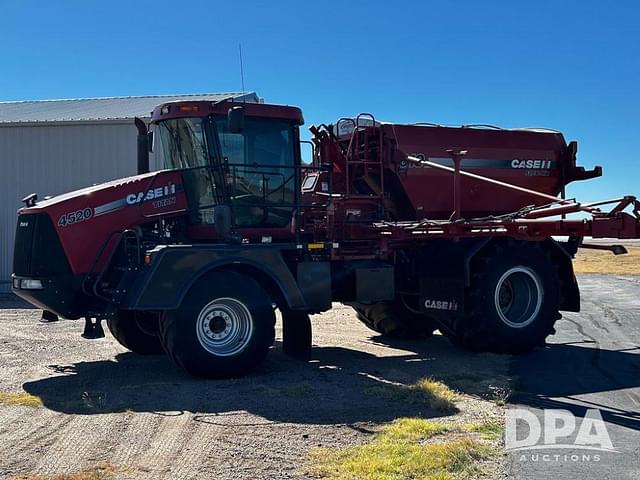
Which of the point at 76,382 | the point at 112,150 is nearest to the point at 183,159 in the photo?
the point at 76,382

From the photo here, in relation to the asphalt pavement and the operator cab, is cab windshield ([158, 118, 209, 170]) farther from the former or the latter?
the asphalt pavement

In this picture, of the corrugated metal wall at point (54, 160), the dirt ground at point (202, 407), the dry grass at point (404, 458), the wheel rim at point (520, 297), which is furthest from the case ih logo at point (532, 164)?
the corrugated metal wall at point (54, 160)

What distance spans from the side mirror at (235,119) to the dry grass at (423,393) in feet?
10.8

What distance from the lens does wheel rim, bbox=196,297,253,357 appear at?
28.9ft

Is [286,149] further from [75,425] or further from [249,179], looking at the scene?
[75,425]

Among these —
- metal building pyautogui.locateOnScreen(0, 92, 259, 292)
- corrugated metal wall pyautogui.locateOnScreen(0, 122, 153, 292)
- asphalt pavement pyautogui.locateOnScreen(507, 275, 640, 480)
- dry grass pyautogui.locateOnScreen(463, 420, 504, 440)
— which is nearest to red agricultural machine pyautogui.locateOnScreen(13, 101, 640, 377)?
asphalt pavement pyautogui.locateOnScreen(507, 275, 640, 480)

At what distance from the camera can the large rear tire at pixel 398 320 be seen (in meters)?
12.2

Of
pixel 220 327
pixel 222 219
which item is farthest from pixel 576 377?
pixel 222 219

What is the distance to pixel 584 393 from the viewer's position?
8086mm

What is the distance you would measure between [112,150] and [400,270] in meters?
11.9

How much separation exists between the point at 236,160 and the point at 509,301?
14.8 ft

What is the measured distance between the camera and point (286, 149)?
10023 millimetres

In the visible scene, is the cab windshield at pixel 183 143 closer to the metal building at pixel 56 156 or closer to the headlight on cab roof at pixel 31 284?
the headlight on cab roof at pixel 31 284

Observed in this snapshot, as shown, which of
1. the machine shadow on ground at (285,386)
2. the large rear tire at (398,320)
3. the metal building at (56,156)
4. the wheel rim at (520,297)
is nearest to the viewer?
the machine shadow on ground at (285,386)
